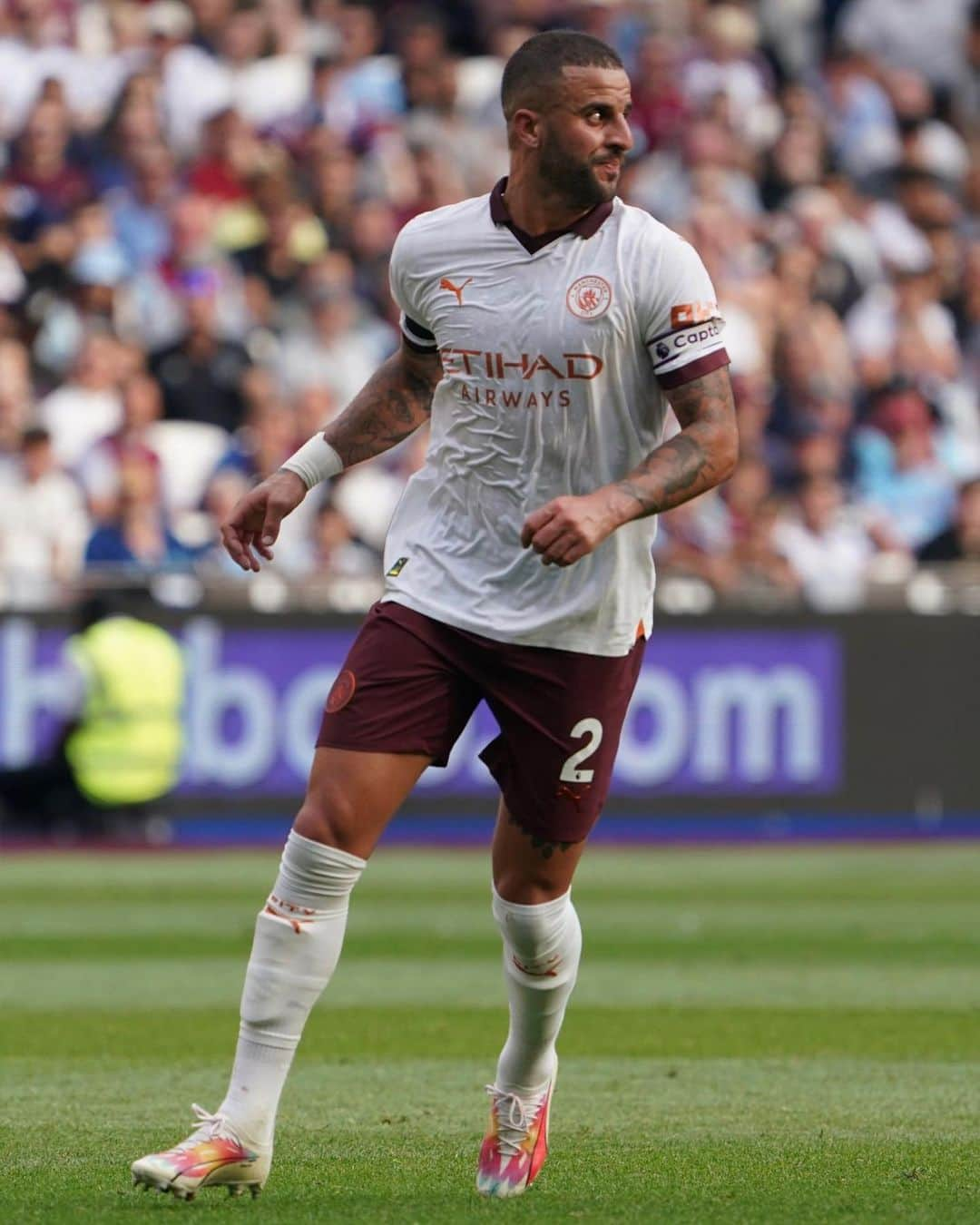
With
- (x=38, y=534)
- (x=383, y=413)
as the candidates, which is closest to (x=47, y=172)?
(x=38, y=534)

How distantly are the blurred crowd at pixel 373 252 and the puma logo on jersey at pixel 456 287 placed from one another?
1001 cm

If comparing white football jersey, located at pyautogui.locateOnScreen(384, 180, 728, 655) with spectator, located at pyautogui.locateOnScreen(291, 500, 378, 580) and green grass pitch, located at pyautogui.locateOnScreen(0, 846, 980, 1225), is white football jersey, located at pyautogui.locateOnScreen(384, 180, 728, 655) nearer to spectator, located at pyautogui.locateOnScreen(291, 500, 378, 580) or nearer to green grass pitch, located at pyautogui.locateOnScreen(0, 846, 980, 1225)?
green grass pitch, located at pyautogui.locateOnScreen(0, 846, 980, 1225)

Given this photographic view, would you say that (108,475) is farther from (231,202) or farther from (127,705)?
(231,202)

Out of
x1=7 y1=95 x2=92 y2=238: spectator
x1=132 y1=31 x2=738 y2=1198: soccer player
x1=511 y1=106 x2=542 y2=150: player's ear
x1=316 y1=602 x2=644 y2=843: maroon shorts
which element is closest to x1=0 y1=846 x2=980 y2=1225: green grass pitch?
x1=132 y1=31 x2=738 y2=1198: soccer player

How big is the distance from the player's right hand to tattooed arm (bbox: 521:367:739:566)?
2.41 feet

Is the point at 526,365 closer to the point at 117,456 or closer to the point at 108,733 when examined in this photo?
the point at 108,733

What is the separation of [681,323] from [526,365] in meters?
0.35

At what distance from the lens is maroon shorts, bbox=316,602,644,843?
556cm

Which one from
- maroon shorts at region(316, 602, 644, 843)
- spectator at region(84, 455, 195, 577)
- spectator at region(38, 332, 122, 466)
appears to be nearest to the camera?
maroon shorts at region(316, 602, 644, 843)

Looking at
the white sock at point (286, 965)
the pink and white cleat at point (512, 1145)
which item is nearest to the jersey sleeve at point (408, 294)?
the white sock at point (286, 965)

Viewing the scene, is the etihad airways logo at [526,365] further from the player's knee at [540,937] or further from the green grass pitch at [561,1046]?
the green grass pitch at [561,1046]

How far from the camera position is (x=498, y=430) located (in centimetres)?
558

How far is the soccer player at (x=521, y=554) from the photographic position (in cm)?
537

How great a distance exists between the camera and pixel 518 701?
561 centimetres
